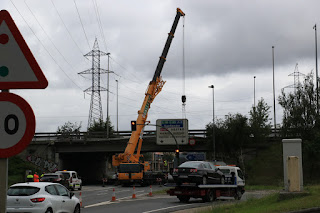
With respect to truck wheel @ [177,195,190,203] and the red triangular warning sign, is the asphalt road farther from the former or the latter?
the red triangular warning sign

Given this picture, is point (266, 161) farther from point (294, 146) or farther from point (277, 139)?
point (294, 146)

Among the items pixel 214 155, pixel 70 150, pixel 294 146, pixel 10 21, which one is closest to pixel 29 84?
pixel 10 21

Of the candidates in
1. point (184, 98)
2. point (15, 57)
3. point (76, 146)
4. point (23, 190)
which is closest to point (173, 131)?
point (184, 98)

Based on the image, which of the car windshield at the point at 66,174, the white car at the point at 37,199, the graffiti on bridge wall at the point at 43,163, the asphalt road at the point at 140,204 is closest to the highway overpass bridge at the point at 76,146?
the graffiti on bridge wall at the point at 43,163

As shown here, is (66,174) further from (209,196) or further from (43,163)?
(209,196)

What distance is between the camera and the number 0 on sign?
3.70m

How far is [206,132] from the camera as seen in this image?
59750 millimetres

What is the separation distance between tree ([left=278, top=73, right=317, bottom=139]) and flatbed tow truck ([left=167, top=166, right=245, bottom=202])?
82.2ft

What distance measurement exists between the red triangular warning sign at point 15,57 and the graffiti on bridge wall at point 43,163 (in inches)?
2177

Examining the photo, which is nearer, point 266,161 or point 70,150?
point 266,161

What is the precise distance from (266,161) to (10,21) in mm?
53277

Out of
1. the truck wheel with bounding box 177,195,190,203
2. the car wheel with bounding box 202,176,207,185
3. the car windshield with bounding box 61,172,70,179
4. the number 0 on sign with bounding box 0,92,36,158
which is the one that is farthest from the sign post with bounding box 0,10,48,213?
the car windshield with bounding box 61,172,70,179

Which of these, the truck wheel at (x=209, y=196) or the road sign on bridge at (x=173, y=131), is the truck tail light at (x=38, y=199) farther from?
the road sign on bridge at (x=173, y=131)

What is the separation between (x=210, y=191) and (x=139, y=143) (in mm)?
22070
